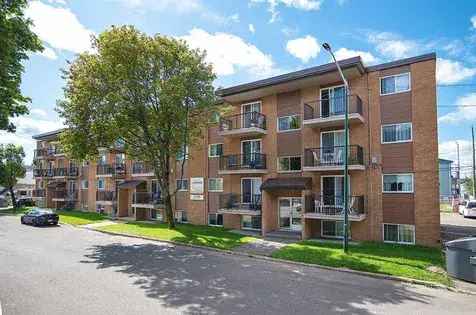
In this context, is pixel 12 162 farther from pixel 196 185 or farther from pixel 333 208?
pixel 333 208

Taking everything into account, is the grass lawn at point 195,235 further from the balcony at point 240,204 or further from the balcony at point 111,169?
the balcony at point 111,169

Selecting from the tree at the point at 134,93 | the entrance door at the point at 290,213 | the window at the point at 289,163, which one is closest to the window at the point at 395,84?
the window at the point at 289,163

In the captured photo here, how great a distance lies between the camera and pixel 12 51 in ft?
30.2

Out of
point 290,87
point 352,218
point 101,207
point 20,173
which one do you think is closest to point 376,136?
point 352,218

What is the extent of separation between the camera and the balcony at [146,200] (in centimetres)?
2695

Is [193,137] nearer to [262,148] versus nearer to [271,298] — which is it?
[262,148]

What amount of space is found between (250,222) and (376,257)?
10.2 meters

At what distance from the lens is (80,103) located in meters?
17.8

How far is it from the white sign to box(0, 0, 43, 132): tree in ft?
50.0

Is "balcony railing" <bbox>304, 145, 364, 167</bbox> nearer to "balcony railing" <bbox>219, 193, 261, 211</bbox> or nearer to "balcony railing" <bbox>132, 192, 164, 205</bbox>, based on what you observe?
"balcony railing" <bbox>219, 193, 261, 211</bbox>

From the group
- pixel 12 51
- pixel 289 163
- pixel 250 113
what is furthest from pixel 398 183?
pixel 12 51

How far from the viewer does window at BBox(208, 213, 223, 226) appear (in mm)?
24013

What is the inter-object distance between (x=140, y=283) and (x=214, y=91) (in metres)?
12.9

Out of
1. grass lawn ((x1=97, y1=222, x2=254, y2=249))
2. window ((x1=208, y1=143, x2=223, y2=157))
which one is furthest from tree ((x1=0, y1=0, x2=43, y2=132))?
window ((x1=208, y1=143, x2=223, y2=157))
